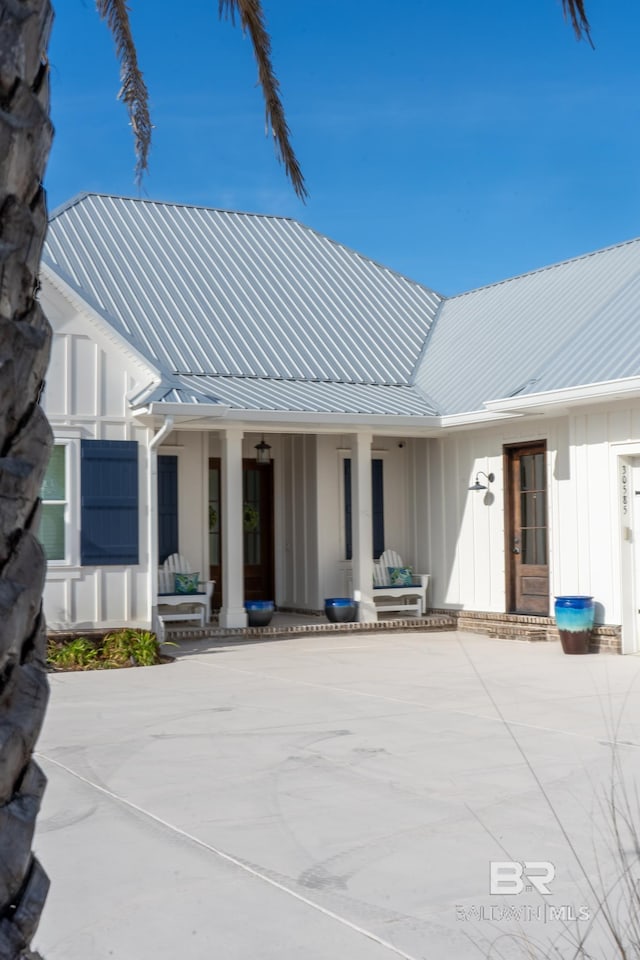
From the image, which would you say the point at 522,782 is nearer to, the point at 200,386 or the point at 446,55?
the point at 446,55

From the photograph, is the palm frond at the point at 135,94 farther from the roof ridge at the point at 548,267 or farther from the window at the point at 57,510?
the roof ridge at the point at 548,267

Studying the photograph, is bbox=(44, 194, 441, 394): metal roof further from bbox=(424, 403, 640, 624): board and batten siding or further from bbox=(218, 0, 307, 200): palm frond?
bbox=(218, 0, 307, 200): palm frond

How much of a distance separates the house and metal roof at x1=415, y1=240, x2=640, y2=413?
51 millimetres

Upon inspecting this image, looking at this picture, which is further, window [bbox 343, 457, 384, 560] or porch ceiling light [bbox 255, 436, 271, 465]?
window [bbox 343, 457, 384, 560]

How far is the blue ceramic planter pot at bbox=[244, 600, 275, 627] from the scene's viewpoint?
14578 millimetres

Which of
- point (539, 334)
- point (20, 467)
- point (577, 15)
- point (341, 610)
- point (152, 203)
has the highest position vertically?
point (152, 203)

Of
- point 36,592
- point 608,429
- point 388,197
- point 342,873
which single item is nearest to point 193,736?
point 342,873

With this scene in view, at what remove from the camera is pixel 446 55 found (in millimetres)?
6344

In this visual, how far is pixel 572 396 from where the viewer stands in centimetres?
1262

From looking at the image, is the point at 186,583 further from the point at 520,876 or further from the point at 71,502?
the point at 520,876

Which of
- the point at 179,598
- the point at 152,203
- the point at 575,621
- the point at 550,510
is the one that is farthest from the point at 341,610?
the point at 152,203

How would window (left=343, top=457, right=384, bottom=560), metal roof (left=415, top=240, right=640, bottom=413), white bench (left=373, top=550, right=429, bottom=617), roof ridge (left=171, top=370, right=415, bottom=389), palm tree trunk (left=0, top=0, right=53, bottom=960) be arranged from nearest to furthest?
palm tree trunk (left=0, top=0, right=53, bottom=960), metal roof (left=415, top=240, right=640, bottom=413), roof ridge (left=171, top=370, right=415, bottom=389), white bench (left=373, top=550, right=429, bottom=617), window (left=343, top=457, right=384, bottom=560)

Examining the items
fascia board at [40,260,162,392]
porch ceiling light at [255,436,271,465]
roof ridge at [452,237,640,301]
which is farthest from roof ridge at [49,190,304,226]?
porch ceiling light at [255,436,271,465]

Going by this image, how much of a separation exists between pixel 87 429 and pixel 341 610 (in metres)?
4.43
